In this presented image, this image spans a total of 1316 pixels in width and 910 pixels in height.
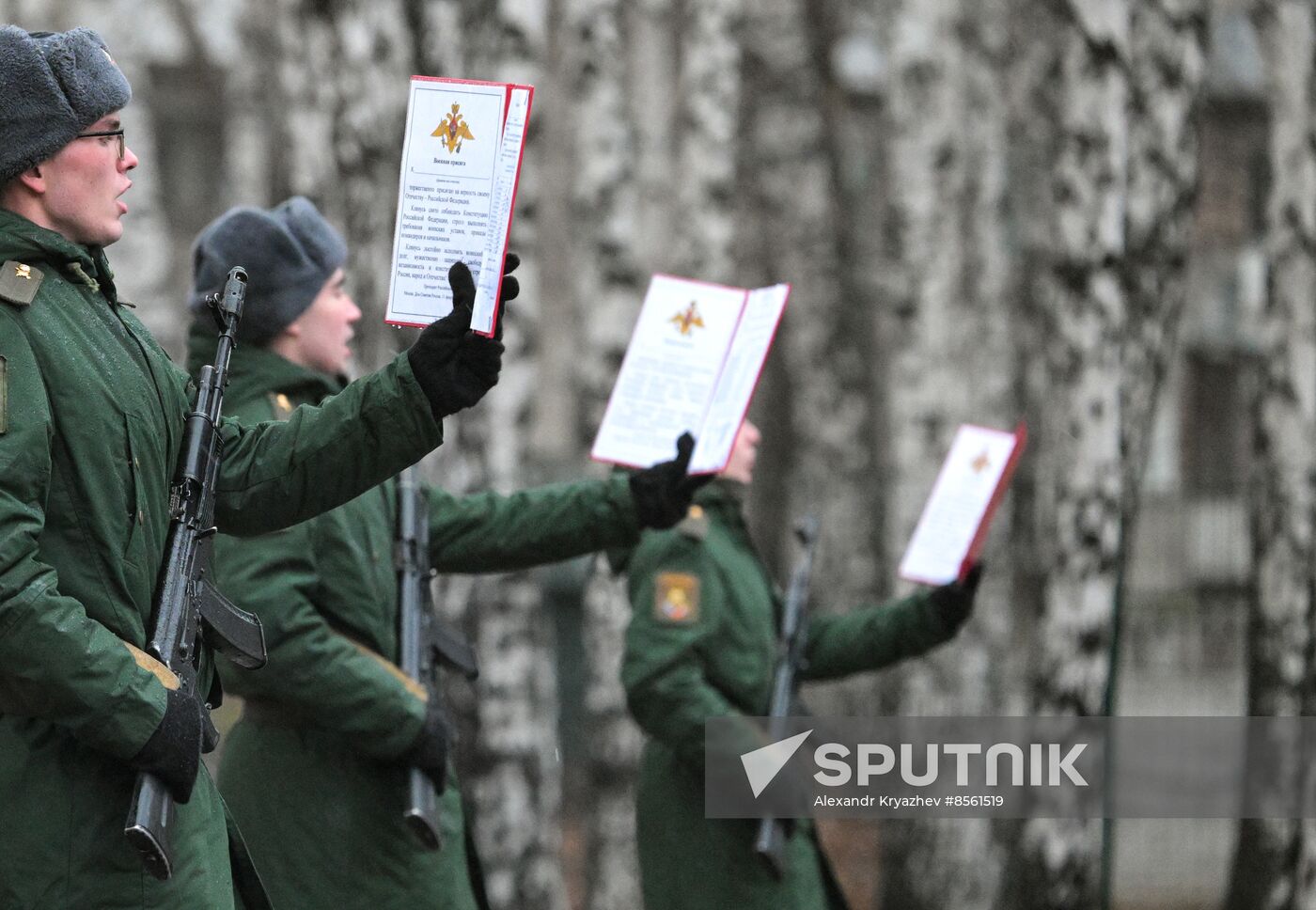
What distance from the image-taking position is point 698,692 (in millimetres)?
5688

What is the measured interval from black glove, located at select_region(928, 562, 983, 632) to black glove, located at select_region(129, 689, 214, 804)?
3.41 meters

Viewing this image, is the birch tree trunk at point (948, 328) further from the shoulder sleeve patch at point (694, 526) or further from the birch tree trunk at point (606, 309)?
the shoulder sleeve patch at point (694, 526)

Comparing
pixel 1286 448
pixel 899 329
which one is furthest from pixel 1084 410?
pixel 899 329

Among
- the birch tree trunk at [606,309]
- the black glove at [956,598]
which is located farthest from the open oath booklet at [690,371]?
the birch tree trunk at [606,309]

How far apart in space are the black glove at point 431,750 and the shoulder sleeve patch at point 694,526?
1178mm

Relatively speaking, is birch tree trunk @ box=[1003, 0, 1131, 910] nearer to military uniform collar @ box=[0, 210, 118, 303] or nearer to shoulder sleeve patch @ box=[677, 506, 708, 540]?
shoulder sleeve patch @ box=[677, 506, 708, 540]

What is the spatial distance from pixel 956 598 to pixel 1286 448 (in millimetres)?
3052

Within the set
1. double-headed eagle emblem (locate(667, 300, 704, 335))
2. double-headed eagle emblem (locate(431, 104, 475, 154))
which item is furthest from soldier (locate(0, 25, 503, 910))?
double-headed eagle emblem (locate(667, 300, 704, 335))

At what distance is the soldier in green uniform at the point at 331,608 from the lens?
4.73 m

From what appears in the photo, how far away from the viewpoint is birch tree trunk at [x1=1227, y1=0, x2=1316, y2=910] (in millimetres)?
8680

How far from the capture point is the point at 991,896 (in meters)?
10.6

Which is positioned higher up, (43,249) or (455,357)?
(43,249)

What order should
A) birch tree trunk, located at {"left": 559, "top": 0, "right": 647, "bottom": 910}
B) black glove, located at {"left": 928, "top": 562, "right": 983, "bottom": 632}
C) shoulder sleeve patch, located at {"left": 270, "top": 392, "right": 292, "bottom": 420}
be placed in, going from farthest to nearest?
birch tree trunk, located at {"left": 559, "top": 0, "right": 647, "bottom": 910} < black glove, located at {"left": 928, "top": 562, "right": 983, "bottom": 632} < shoulder sleeve patch, located at {"left": 270, "top": 392, "right": 292, "bottom": 420}
